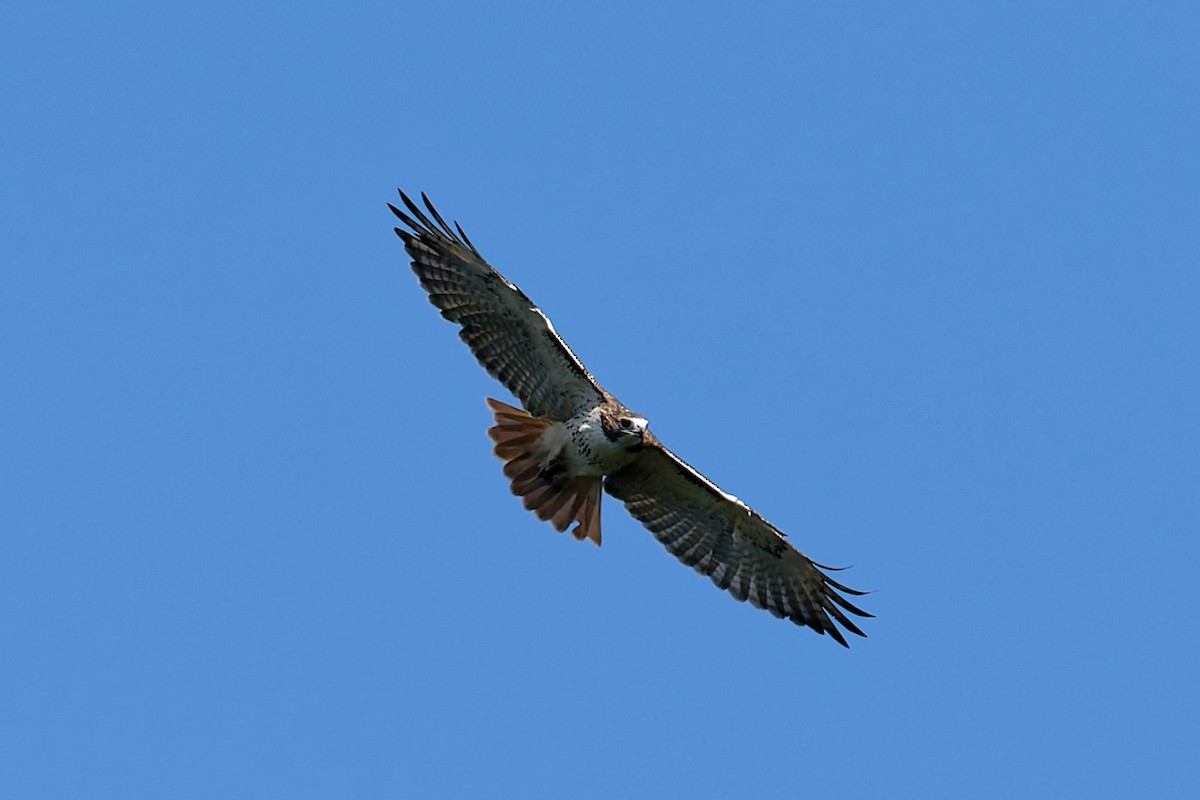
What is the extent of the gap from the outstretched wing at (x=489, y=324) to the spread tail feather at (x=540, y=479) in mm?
267

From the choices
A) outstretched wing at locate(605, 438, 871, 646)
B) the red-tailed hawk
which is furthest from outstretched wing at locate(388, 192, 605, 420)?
outstretched wing at locate(605, 438, 871, 646)

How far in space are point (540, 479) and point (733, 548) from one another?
212 cm

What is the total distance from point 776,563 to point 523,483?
2618 mm

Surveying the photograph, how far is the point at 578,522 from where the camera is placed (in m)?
17.1

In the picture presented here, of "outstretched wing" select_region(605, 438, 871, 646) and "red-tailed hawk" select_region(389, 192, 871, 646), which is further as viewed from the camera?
"outstretched wing" select_region(605, 438, 871, 646)

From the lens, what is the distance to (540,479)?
16859 millimetres

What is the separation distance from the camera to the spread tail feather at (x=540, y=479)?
16.7 m

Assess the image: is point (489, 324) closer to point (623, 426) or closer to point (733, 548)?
point (623, 426)

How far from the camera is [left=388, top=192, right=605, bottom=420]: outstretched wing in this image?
54.7ft

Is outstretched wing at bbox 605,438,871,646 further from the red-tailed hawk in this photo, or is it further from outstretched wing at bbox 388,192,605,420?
outstretched wing at bbox 388,192,605,420

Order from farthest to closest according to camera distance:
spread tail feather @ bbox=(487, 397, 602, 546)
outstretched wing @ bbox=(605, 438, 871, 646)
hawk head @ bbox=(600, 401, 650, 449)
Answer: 1. outstretched wing @ bbox=(605, 438, 871, 646)
2. spread tail feather @ bbox=(487, 397, 602, 546)
3. hawk head @ bbox=(600, 401, 650, 449)

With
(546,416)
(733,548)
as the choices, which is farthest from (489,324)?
(733,548)

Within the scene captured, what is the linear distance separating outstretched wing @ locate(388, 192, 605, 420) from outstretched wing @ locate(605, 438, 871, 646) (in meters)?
1.03

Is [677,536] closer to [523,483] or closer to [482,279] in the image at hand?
[523,483]
